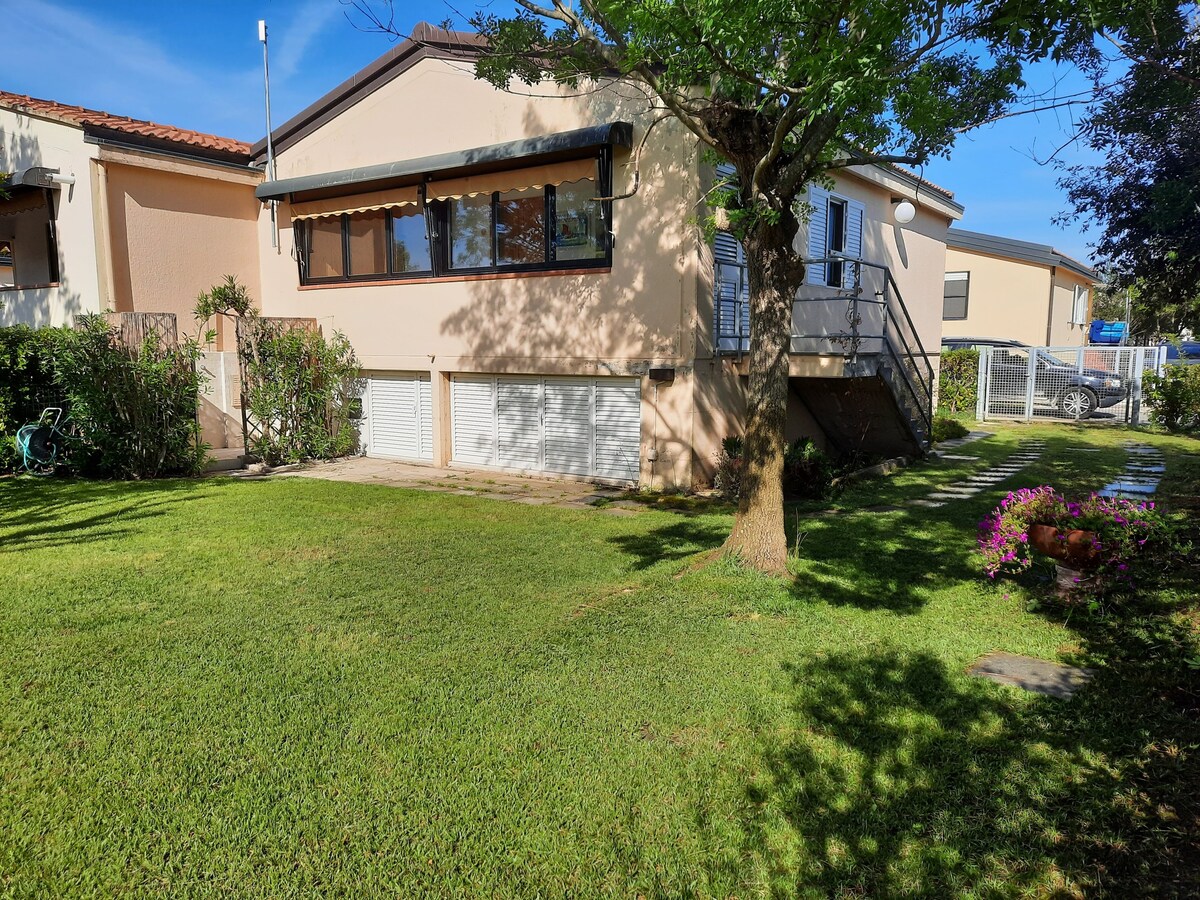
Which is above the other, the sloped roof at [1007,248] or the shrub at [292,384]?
the sloped roof at [1007,248]

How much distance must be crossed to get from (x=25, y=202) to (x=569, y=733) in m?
17.6

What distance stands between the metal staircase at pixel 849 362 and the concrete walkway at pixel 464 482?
9.77 ft

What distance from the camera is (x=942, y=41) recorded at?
5691mm

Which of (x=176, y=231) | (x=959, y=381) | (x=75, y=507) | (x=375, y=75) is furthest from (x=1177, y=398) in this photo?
(x=176, y=231)

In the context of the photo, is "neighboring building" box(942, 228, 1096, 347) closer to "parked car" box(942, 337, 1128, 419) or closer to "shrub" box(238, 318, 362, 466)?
"parked car" box(942, 337, 1128, 419)

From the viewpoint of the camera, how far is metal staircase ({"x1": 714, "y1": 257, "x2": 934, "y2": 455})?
445 inches

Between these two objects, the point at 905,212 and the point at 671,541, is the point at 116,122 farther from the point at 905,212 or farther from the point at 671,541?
the point at 905,212

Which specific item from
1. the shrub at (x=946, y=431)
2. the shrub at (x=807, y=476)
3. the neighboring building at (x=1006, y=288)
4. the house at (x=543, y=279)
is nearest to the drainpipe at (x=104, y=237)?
the house at (x=543, y=279)

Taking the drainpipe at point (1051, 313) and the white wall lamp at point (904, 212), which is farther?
the drainpipe at point (1051, 313)

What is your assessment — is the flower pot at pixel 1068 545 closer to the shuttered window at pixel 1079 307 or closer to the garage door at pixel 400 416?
the garage door at pixel 400 416

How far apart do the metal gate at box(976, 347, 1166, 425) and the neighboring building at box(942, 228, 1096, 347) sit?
6.83m

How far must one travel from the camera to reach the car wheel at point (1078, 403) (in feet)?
68.2

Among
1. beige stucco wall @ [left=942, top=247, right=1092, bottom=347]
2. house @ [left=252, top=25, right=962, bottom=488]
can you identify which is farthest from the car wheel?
house @ [left=252, top=25, right=962, bottom=488]

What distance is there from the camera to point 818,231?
1402 centimetres
